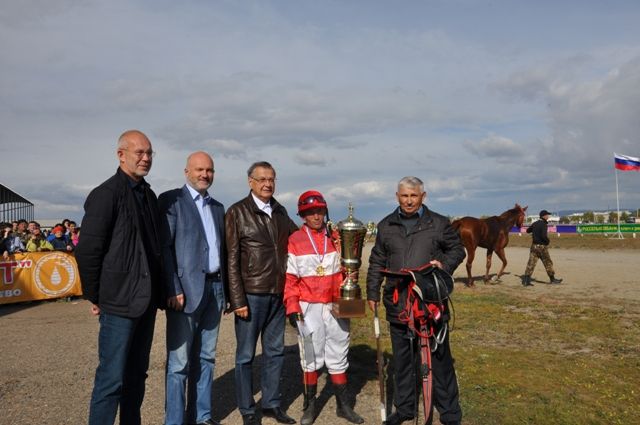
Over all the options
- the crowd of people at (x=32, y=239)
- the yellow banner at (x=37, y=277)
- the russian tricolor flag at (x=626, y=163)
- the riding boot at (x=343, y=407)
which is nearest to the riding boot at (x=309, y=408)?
the riding boot at (x=343, y=407)

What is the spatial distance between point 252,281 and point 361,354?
281 cm

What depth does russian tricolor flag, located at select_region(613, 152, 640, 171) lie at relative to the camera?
30.9 meters

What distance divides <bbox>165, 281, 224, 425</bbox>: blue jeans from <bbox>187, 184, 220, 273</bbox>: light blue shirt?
0.17m

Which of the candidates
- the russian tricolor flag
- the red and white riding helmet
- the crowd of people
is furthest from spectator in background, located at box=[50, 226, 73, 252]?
the russian tricolor flag

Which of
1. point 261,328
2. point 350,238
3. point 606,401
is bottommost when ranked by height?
point 606,401

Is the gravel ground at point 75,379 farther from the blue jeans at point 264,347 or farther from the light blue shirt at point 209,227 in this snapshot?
the light blue shirt at point 209,227

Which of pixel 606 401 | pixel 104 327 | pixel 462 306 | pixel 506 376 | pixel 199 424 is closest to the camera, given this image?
pixel 104 327

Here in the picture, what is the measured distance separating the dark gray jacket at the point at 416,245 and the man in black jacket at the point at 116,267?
1951mm

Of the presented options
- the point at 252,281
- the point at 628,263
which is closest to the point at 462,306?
the point at 252,281

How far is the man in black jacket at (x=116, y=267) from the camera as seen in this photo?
3.16 metres

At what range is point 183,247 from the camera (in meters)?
3.89

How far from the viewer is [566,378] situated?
5371mm

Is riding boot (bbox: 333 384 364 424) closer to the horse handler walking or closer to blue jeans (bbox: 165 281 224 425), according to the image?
the horse handler walking

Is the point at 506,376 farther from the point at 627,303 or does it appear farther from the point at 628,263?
the point at 628,263
